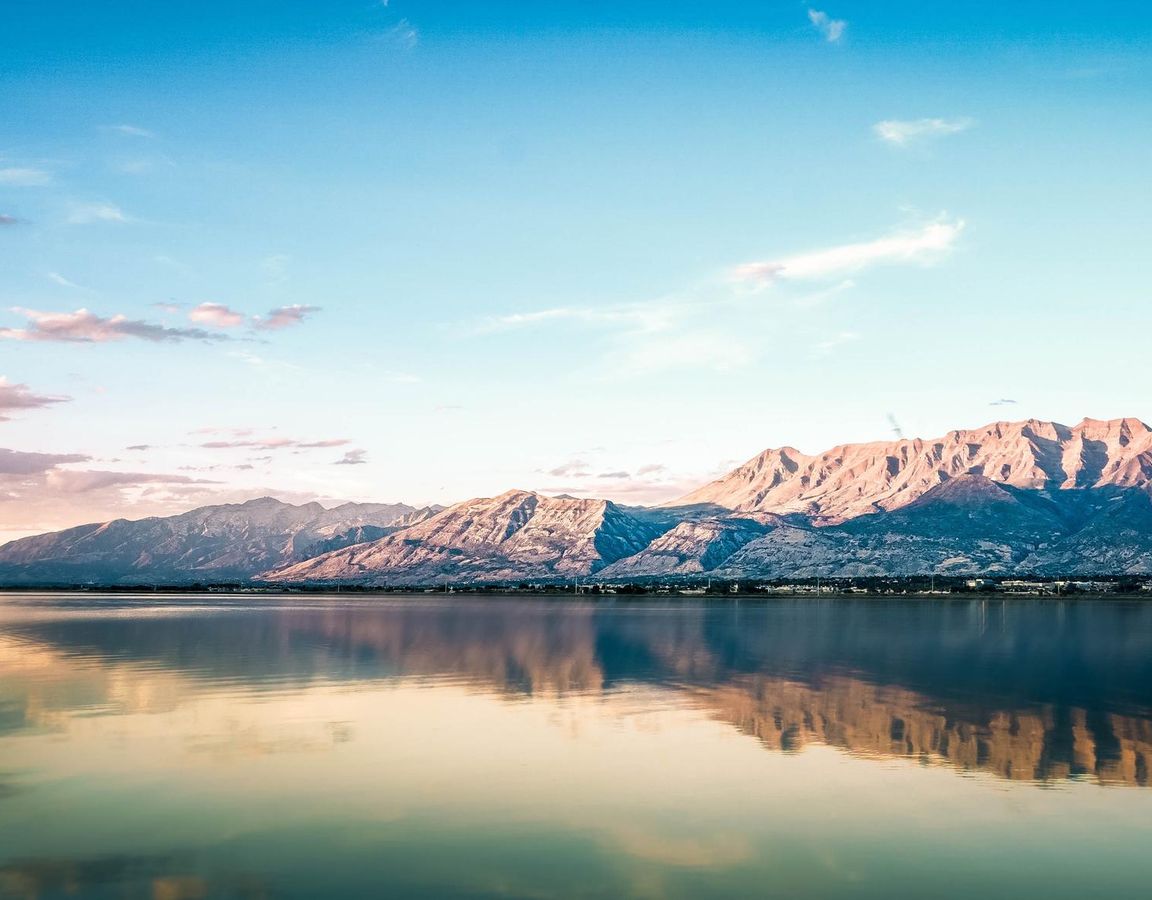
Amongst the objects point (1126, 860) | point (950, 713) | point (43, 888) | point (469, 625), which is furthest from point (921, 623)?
point (43, 888)

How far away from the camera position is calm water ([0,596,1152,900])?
93.5 feet

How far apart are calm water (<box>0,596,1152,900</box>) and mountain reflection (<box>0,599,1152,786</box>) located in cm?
52

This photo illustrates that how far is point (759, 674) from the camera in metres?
86.4

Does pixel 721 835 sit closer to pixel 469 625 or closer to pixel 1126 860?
pixel 1126 860

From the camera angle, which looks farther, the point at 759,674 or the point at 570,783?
the point at 759,674

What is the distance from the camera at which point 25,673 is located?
82312mm

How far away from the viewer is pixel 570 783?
1594 inches

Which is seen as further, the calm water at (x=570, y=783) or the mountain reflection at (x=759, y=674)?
the mountain reflection at (x=759, y=674)

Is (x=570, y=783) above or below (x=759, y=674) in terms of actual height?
above

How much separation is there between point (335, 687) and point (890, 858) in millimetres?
49801

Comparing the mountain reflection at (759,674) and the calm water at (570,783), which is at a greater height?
the calm water at (570,783)

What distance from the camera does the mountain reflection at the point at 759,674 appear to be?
50.9 metres

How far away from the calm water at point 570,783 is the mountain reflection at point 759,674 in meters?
0.52

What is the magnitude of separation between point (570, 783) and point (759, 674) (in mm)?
48504
